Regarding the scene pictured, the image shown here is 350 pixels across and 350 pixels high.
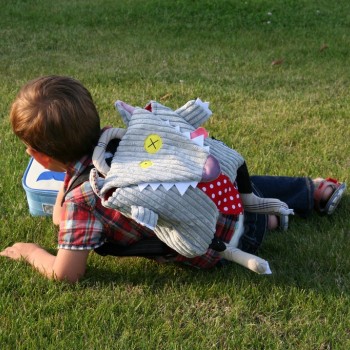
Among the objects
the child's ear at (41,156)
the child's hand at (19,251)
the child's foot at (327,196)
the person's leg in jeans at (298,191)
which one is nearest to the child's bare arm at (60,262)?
the child's hand at (19,251)

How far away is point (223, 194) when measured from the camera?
2.61 m

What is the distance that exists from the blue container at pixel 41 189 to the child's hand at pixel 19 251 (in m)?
0.37

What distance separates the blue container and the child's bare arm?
439mm

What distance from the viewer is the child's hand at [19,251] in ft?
9.16

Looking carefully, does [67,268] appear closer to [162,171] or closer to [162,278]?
[162,278]

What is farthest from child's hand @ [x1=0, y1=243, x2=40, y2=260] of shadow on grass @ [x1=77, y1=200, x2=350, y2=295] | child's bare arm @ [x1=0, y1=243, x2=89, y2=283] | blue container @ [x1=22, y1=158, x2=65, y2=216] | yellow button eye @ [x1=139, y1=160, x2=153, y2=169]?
yellow button eye @ [x1=139, y1=160, x2=153, y2=169]

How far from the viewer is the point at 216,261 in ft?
8.88

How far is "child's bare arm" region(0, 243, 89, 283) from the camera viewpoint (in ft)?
8.50

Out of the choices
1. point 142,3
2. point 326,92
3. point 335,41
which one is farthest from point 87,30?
point 326,92

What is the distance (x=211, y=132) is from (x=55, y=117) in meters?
2.06

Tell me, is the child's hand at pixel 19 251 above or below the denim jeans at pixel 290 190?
below

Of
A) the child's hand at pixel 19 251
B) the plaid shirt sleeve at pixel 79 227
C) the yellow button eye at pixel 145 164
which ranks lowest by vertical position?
the child's hand at pixel 19 251

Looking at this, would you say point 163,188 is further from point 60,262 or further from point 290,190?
point 290,190

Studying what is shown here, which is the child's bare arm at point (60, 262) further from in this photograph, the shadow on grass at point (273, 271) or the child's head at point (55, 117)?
the child's head at point (55, 117)
